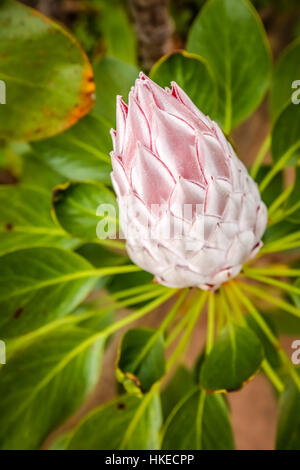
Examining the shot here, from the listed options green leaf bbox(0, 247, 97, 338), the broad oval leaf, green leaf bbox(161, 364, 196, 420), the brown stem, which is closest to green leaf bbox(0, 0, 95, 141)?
green leaf bbox(0, 247, 97, 338)

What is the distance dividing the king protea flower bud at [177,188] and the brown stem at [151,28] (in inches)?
19.6

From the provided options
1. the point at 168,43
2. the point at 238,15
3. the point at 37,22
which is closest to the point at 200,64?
the point at 238,15

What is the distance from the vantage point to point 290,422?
63cm

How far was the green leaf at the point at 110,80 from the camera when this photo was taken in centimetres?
72

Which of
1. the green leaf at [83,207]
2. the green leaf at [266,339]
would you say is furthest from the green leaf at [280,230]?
the green leaf at [83,207]

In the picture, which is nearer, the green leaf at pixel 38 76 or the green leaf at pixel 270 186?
the green leaf at pixel 38 76

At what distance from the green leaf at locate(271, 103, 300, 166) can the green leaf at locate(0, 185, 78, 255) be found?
1.19ft

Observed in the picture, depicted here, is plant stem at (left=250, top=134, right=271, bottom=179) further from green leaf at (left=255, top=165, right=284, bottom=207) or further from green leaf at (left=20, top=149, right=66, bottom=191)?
green leaf at (left=20, top=149, right=66, bottom=191)

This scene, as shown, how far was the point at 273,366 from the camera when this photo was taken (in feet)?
2.70

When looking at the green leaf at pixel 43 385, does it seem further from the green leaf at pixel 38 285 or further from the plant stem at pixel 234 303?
the plant stem at pixel 234 303

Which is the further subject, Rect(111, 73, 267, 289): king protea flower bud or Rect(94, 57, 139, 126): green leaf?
Rect(94, 57, 139, 126): green leaf

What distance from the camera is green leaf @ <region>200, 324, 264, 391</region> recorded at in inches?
23.0
